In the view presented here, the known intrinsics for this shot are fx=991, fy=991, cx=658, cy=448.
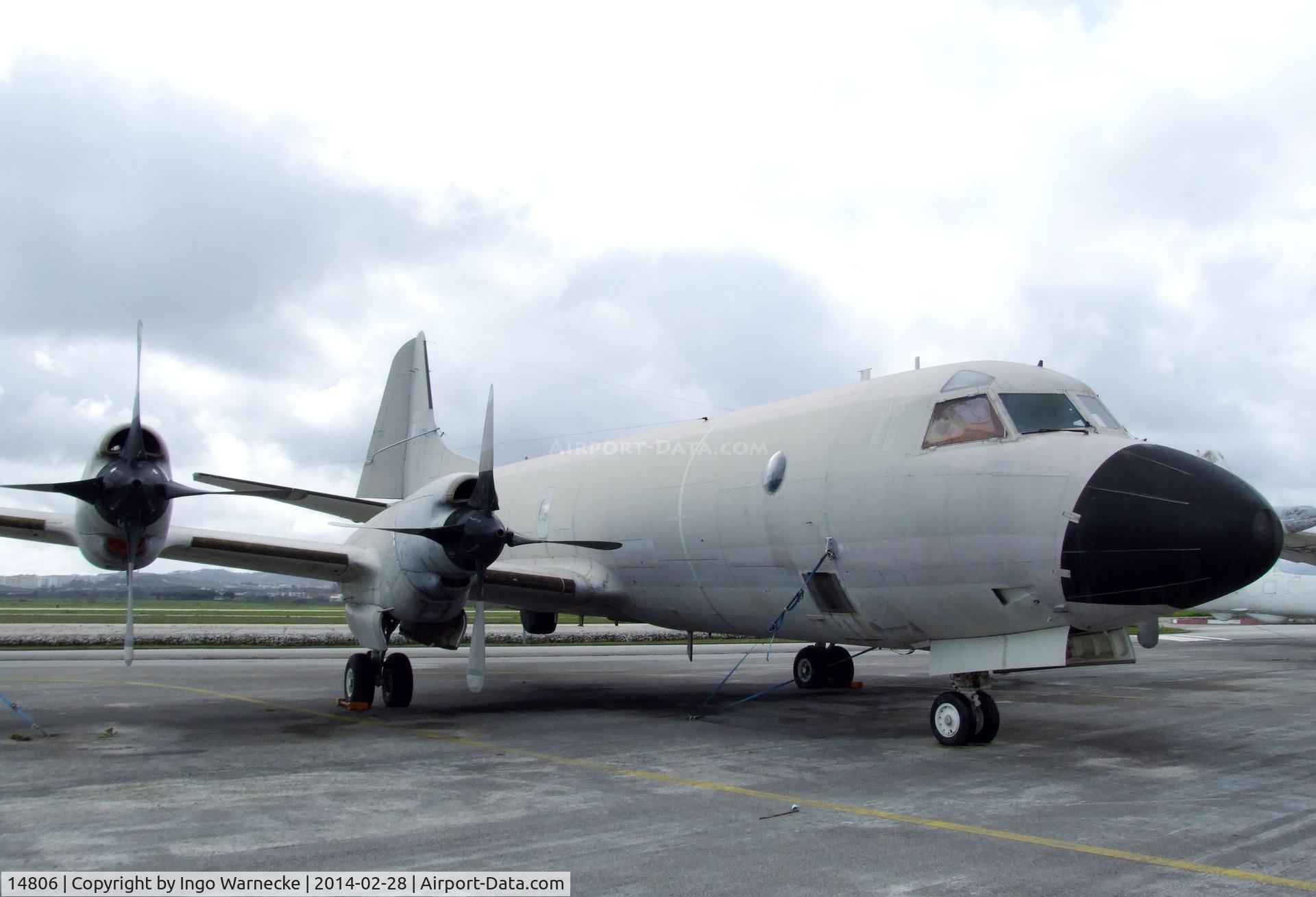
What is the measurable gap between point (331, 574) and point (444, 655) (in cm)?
1296

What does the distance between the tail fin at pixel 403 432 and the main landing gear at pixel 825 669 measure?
24.7 feet

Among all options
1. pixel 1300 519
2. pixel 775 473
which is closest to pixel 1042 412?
pixel 775 473

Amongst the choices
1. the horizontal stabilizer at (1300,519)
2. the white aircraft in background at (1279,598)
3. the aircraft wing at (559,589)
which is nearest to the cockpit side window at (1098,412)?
the aircraft wing at (559,589)

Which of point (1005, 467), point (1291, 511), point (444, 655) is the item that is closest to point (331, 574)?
point (1005, 467)

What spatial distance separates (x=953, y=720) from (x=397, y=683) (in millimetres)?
7151

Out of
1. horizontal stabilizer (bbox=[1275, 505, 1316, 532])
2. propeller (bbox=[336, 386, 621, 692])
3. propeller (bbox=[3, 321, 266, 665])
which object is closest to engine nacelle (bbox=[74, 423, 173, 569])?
propeller (bbox=[3, 321, 266, 665])

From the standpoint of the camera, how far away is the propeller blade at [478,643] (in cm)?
1123

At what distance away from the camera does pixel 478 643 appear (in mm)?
11453

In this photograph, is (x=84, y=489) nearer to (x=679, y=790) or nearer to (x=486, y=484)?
(x=486, y=484)

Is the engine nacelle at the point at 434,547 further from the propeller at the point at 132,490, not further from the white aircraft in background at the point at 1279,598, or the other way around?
the white aircraft in background at the point at 1279,598

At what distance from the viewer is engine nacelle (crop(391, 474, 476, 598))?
11219mm

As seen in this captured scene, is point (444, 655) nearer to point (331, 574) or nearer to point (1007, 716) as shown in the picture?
point (331, 574)

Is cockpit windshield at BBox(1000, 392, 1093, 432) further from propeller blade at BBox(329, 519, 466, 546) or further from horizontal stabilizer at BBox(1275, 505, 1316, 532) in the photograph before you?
horizontal stabilizer at BBox(1275, 505, 1316, 532)

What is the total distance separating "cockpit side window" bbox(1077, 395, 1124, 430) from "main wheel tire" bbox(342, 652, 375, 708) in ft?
29.8
